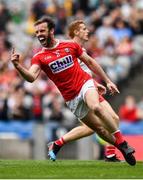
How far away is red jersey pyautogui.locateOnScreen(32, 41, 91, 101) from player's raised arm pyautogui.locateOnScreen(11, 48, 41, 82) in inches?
9.0

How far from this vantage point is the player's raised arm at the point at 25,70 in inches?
558

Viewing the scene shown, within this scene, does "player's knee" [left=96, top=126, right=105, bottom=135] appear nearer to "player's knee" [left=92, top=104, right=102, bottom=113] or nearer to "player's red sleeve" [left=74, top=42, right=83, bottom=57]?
"player's knee" [left=92, top=104, right=102, bottom=113]

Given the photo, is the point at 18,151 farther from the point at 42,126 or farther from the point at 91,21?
the point at 91,21

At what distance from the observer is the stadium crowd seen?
80.5 feet

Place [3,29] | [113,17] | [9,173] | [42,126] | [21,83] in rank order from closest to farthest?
[9,173], [42,126], [21,83], [113,17], [3,29]

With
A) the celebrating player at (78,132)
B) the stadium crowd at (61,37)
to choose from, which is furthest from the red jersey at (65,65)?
the stadium crowd at (61,37)

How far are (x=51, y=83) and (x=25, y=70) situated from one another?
11.1 meters

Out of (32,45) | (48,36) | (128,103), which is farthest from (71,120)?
(48,36)

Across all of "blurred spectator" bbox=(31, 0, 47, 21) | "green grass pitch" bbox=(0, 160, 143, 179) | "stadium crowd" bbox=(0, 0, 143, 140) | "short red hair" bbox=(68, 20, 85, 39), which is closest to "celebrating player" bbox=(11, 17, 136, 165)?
"green grass pitch" bbox=(0, 160, 143, 179)

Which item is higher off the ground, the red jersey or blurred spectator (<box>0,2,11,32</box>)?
blurred spectator (<box>0,2,11,32</box>)

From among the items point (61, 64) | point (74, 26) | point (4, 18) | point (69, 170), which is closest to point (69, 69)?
point (61, 64)

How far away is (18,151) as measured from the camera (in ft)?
78.2

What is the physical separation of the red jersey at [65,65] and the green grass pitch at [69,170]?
1163mm

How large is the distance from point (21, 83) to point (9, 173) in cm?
1160
